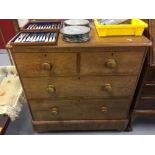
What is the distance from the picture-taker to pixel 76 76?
3.39ft

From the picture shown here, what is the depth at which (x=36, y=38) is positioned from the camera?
0.95 meters

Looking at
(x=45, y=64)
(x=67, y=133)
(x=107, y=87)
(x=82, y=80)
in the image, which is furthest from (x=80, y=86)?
(x=67, y=133)

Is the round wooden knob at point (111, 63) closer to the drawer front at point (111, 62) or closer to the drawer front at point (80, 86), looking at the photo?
the drawer front at point (111, 62)

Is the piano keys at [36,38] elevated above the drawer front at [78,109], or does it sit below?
above

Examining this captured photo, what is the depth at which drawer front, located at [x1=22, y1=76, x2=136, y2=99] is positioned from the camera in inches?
41.4

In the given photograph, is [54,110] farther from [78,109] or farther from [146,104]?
Answer: [146,104]

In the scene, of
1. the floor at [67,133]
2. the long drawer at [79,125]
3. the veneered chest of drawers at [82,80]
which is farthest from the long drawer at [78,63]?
the floor at [67,133]

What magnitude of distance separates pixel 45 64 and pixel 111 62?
1.24ft

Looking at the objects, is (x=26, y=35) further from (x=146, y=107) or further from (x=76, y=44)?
(x=146, y=107)

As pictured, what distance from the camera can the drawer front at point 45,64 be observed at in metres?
0.93

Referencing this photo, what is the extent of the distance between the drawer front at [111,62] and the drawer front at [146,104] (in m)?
0.33
